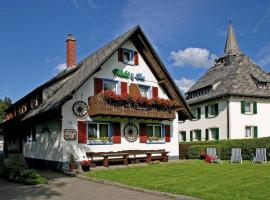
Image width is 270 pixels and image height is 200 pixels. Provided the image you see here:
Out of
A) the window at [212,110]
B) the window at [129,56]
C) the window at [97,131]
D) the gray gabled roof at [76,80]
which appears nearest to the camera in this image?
the gray gabled roof at [76,80]

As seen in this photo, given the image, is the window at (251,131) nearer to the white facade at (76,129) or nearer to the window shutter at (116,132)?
the white facade at (76,129)

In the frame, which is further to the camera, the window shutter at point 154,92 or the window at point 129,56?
the window shutter at point 154,92

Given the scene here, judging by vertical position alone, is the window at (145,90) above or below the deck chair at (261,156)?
above

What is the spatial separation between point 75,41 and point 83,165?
12339mm

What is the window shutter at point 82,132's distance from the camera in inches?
886

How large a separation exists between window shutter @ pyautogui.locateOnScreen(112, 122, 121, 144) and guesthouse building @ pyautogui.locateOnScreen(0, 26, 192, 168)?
6cm

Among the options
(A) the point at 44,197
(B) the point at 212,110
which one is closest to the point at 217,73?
(B) the point at 212,110

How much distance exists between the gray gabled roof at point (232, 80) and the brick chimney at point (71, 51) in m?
14.4

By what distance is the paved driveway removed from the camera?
12258mm

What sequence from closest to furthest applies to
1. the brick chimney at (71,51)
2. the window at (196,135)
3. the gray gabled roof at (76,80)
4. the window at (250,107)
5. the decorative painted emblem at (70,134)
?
the gray gabled roof at (76,80)
the decorative painted emblem at (70,134)
the brick chimney at (71,51)
the window at (250,107)
the window at (196,135)

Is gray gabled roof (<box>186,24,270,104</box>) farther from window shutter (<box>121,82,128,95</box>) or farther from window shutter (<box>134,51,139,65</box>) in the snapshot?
window shutter (<box>121,82,128,95</box>)

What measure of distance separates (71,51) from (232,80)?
16.3m

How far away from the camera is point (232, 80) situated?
121 ft

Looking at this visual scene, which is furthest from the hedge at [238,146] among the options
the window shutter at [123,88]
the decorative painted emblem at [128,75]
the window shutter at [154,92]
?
the window shutter at [123,88]
